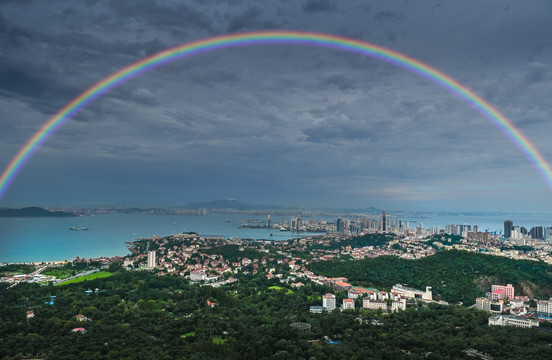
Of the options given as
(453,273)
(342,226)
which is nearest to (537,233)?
(342,226)

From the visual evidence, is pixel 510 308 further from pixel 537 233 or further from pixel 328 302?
pixel 537 233

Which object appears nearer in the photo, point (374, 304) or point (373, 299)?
point (374, 304)

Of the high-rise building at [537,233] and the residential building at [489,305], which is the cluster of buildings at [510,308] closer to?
the residential building at [489,305]

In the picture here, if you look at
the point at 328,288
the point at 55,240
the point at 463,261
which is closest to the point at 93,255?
the point at 55,240

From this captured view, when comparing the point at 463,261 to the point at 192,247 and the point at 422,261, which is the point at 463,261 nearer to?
the point at 422,261

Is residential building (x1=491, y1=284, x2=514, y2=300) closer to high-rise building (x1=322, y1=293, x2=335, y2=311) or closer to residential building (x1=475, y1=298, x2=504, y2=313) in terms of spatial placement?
residential building (x1=475, y1=298, x2=504, y2=313)

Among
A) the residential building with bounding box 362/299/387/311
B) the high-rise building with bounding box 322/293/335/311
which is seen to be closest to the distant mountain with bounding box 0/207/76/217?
the high-rise building with bounding box 322/293/335/311
